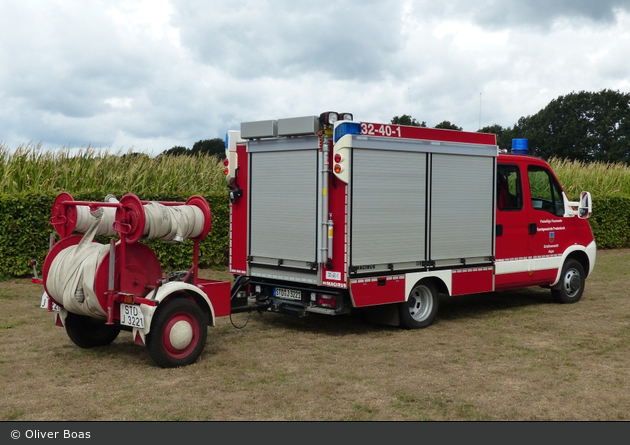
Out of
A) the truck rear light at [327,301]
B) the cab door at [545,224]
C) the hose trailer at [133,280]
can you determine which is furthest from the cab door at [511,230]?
the hose trailer at [133,280]

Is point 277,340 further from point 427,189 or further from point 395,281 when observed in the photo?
point 427,189

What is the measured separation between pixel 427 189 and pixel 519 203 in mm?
2190

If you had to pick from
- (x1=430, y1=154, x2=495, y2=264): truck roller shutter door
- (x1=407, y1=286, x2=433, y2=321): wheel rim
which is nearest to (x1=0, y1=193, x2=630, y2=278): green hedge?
(x1=407, y1=286, x2=433, y2=321): wheel rim

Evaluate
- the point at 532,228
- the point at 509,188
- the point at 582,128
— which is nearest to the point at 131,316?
the point at 509,188

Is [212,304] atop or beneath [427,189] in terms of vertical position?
beneath

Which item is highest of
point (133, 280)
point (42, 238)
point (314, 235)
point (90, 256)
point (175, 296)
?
point (314, 235)

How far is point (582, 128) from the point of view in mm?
58094

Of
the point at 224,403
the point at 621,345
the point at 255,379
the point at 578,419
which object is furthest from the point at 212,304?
the point at 621,345

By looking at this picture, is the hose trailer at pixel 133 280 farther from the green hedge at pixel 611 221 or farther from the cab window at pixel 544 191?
the green hedge at pixel 611 221

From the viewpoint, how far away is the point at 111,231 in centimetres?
814

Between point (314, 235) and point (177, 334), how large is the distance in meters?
2.28

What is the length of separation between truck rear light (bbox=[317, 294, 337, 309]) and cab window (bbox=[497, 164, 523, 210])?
3.24 metres

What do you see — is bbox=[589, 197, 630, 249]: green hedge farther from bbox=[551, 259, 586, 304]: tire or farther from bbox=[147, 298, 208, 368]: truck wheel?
bbox=[147, 298, 208, 368]: truck wheel

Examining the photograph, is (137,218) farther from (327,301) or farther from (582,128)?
(582,128)
